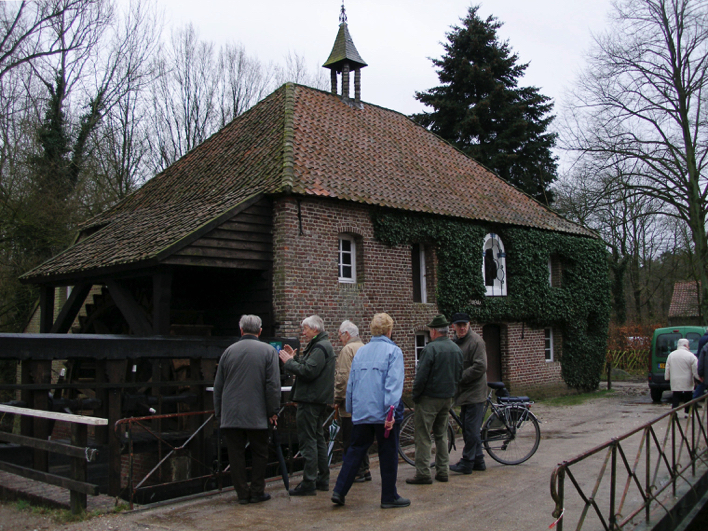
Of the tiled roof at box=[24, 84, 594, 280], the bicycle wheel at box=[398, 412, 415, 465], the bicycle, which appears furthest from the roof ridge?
the bicycle

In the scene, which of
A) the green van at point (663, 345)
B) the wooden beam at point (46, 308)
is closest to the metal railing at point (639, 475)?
the green van at point (663, 345)

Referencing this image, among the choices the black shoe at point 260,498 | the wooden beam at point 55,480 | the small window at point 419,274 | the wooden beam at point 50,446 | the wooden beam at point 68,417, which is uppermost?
the small window at point 419,274

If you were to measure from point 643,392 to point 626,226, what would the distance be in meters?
18.3

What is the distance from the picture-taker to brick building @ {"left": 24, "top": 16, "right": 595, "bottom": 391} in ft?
40.4

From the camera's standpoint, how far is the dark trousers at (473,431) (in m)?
7.48

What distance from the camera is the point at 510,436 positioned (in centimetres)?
807

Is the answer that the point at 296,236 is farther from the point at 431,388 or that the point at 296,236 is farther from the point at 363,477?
the point at 431,388

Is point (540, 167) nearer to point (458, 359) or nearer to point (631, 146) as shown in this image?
point (631, 146)

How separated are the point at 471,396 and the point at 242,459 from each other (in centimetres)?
284

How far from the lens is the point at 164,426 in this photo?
10875 millimetres

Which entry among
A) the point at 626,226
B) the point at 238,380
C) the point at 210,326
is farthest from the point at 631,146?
the point at 238,380

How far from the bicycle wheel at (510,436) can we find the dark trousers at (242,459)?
9.94ft

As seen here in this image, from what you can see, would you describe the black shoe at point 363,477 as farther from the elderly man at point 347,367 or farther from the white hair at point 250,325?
the white hair at point 250,325

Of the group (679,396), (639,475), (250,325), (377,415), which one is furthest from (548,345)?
(250,325)
